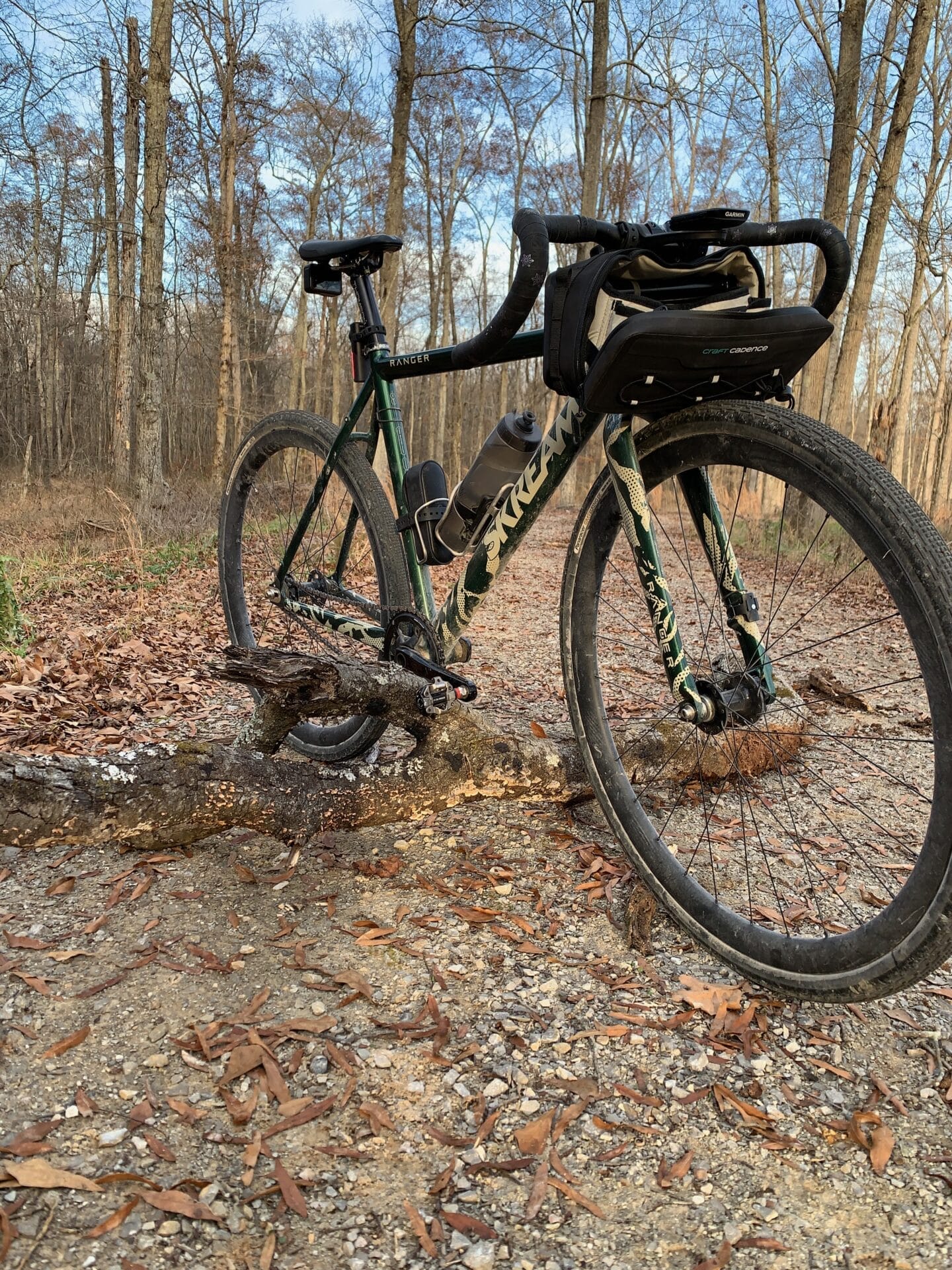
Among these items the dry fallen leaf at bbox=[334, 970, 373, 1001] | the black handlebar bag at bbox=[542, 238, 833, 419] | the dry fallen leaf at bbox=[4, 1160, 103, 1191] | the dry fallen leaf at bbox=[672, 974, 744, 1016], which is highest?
the black handlebar bag at bbox=[542, 238, 833, 419]

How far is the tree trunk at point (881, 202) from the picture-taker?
379 inches

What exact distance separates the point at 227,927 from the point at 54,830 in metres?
0.57

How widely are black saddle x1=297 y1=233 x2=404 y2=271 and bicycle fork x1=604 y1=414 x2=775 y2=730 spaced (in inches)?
49.4

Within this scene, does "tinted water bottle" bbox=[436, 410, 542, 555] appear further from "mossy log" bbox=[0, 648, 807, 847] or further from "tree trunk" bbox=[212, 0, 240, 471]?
"tree trunk" bbox=[212, 0, 240, 471]

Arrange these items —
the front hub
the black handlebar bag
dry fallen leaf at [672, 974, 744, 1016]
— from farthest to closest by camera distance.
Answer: the front hub, dry fallen leaf at [672, 974, 744, 1016], the black handlebar bag

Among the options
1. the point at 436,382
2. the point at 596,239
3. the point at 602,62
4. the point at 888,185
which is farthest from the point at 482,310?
the point at 596,239

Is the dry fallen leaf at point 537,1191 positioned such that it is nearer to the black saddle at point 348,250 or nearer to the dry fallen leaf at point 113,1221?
the dry fallen leaf at point 113,1221

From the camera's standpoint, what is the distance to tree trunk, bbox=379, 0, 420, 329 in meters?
9.38

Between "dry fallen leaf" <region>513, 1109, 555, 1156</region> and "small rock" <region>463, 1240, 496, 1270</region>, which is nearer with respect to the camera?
"small rock" <region>463, 1240, 496, 1270</region>

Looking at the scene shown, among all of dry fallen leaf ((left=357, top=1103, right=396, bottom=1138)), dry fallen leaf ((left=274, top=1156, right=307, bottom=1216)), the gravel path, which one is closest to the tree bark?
the gravel path

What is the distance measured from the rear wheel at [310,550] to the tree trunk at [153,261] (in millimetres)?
7408

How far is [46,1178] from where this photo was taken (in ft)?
3.86

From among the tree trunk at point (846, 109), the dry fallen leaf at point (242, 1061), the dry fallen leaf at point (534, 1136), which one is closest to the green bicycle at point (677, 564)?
the dry fallen leaf at point (534, 1136)

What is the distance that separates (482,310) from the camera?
1270 inches
